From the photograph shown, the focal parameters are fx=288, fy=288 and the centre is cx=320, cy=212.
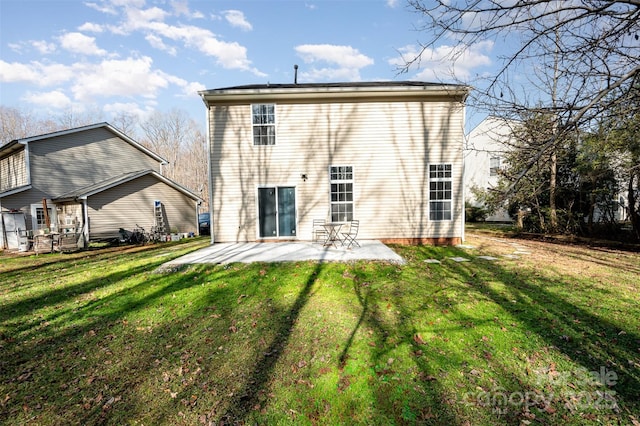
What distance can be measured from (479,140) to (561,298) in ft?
73.4

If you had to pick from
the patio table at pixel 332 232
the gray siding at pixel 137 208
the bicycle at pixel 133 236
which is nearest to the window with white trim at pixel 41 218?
the gray siding at pixel 137 208

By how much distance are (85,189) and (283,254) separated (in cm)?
1303

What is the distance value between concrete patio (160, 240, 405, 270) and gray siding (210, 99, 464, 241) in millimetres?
1330

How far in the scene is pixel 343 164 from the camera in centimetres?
1033

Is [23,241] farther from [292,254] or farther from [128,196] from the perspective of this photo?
[292,254]

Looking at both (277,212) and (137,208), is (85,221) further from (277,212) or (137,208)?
(277,212)

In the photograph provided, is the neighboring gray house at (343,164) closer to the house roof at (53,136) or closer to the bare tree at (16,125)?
the house roof at (53,136)

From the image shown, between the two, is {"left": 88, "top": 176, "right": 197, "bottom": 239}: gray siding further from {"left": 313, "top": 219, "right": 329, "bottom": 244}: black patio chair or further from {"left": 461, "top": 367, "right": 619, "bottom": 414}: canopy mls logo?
{"left": 461, "top": 367, "right": 619, "bottom": 414}: canopy mls logo

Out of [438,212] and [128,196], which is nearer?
[438,212]

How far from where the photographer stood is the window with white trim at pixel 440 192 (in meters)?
10.3

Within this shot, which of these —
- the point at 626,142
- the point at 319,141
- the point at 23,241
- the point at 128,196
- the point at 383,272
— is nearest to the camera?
the point at 383,272

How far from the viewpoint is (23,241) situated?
13.2m

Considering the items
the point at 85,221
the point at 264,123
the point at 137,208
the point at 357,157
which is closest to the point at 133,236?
the point at 137,208

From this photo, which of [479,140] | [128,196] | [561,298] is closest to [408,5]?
[561,298]
